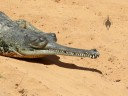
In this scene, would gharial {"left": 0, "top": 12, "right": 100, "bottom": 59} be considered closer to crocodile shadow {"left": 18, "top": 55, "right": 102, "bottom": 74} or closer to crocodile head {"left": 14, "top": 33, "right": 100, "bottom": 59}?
crocodile head {"left": 14, "top": 33, "right": 100, "bottom": 59}

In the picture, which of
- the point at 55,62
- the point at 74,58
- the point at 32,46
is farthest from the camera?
the point at 74,58

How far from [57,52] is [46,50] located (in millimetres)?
234

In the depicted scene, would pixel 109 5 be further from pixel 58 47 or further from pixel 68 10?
pixel 58 47

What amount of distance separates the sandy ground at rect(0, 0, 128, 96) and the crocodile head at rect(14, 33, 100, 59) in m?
0.20

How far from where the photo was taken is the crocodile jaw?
939 centimetres

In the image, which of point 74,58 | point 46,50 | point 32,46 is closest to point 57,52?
point 46,50

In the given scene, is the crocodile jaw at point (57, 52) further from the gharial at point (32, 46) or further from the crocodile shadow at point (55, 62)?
the crocodile shadow at point (55, 62)

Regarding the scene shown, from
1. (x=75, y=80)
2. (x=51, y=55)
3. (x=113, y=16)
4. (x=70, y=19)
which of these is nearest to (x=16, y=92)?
(x=75, y=80)

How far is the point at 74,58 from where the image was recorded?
10188 millimetres

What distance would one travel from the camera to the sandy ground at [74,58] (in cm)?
843

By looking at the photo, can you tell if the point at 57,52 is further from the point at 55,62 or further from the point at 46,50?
the point at 55,62

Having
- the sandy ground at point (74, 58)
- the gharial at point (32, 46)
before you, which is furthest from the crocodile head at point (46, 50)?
the sandy ground at point (74, 58)

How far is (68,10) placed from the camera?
12.4 meters

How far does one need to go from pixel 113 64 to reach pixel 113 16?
2.62 m
